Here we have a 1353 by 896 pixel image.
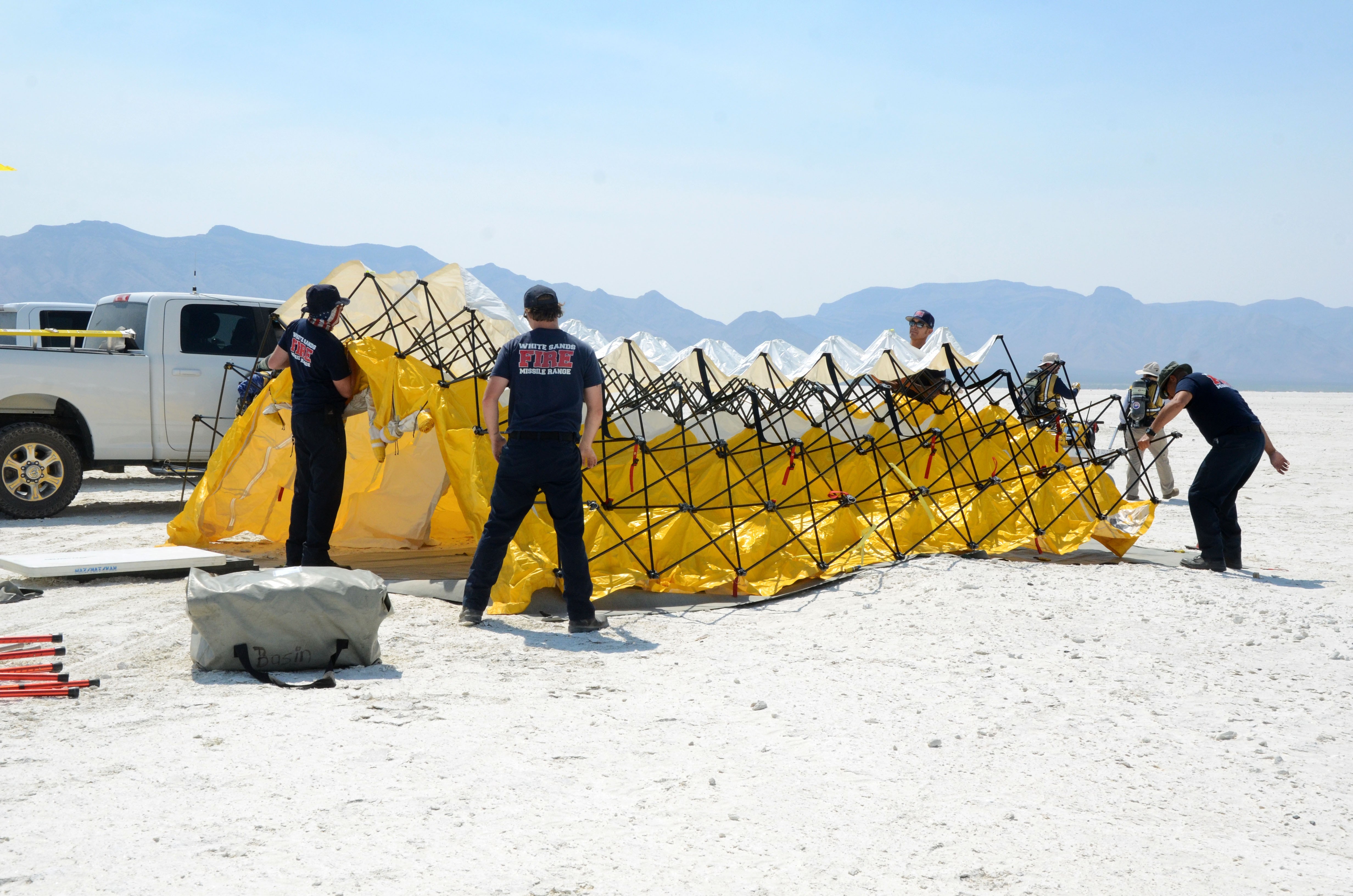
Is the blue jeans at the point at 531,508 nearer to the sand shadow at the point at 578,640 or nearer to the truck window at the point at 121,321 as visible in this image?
the sand shadow at the point at 578,640

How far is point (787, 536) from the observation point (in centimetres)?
639

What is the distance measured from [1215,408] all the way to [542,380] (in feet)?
15.1

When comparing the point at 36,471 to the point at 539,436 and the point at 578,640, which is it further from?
the point at 578,640

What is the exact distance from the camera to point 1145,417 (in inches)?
384

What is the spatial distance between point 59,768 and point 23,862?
67 cm

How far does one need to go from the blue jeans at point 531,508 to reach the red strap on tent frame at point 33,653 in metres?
1.78

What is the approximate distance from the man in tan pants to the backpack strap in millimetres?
6994

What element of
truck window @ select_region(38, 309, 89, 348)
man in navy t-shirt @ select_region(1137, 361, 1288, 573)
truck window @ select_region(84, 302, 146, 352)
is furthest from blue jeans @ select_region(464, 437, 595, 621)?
truck window @ select_region(38, 309, 89, 348)

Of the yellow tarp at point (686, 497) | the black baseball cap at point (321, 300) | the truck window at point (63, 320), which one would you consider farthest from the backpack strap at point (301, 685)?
the truck window at point (63, 320)

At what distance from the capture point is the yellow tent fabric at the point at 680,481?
609 centimetres

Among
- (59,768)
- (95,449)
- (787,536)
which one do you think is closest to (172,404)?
(95,449)

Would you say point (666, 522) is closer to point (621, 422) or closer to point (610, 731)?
point (621, 422)

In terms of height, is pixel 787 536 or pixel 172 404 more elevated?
pixel 172 404

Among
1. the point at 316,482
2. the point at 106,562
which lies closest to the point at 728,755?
the point at 316,482
